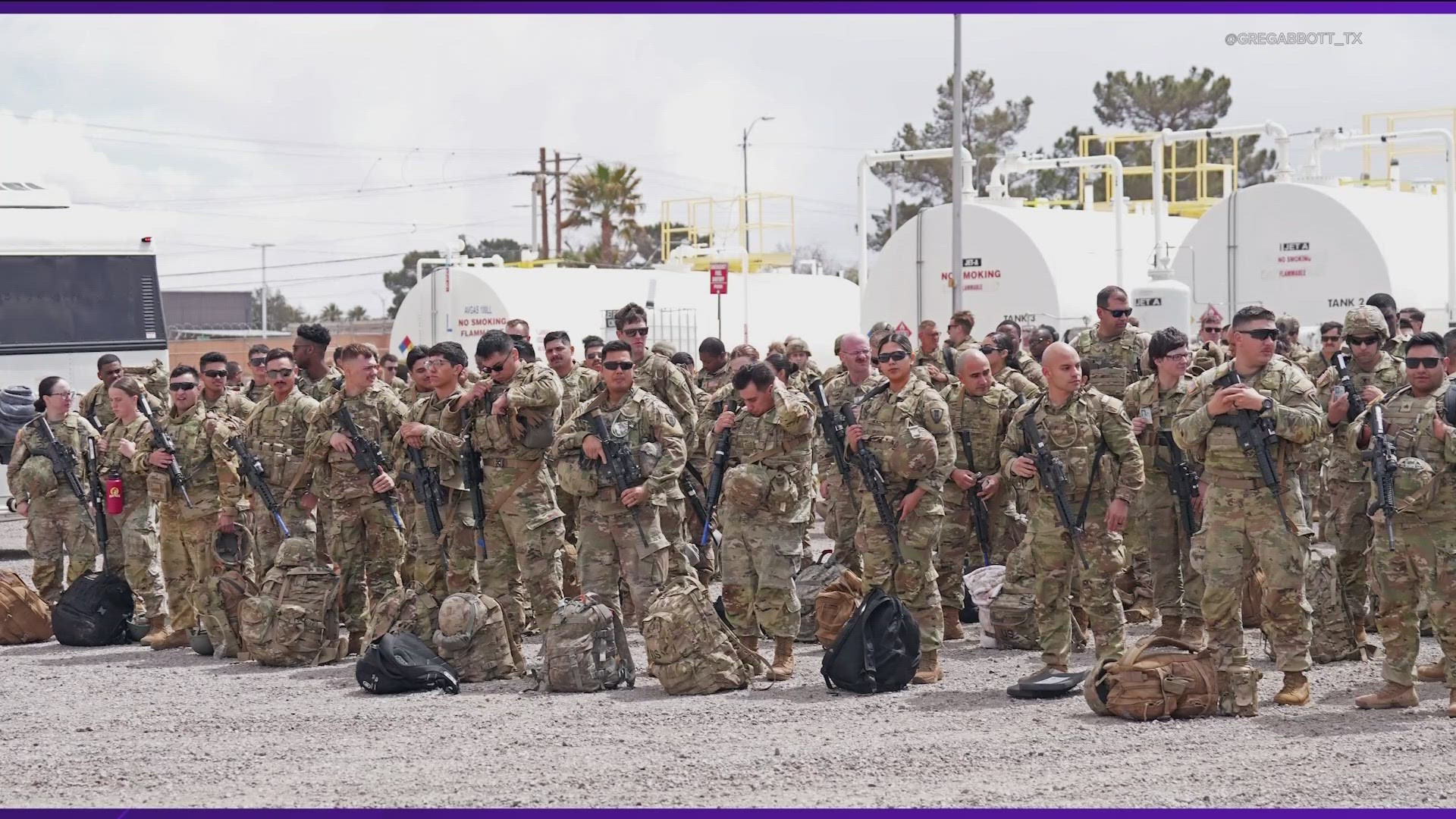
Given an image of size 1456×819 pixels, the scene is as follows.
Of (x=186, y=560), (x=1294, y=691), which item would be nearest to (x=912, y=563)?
(x=1294, y=691)

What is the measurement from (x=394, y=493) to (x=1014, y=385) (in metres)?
4.40

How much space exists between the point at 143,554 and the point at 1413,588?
26.6 feet

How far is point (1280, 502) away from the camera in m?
7.59

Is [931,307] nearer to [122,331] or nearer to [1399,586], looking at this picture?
[122,331]

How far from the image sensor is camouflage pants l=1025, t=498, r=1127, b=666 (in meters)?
8.35

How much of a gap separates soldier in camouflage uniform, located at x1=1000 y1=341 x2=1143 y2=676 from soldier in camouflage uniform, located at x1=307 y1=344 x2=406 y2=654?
3893 millimetres

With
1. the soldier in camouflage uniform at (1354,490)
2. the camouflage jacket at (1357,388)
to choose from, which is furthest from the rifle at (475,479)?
the soldier in camouflage uniform at (1354,490)

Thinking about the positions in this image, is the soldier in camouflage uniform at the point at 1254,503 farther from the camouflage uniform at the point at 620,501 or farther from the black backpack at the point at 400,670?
the black backpack at the point at 400,670

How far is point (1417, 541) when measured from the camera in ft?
25.3

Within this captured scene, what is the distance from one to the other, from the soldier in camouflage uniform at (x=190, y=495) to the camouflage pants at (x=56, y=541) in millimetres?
1140

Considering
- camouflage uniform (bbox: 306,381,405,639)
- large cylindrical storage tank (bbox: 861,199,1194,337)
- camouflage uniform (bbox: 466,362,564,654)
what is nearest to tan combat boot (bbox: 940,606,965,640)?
camouflage uniform (bbox: 466,362,564,654)

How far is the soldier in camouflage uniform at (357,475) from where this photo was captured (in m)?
9.84

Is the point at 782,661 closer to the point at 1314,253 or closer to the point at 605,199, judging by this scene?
the point at 1314,253

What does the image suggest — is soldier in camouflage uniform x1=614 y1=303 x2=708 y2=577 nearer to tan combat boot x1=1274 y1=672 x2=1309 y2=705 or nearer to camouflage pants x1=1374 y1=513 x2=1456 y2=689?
tan combat boot x1=1274 y1=672 x2=1309 y2=705
